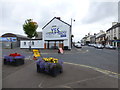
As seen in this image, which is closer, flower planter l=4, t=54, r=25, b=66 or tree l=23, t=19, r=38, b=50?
flower planter l=4, t=54, r=25, b=66

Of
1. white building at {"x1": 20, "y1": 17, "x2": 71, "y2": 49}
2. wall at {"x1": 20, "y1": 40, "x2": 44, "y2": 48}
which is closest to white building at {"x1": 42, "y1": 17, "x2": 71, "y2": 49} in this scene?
white building at {"x1": 20, "y1": 17, "x2": 71, "y2": 49}

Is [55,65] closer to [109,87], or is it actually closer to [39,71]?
[39,71]

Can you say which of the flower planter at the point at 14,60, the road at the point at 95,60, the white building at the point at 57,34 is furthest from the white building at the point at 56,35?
the flower planter at the point at 14,60

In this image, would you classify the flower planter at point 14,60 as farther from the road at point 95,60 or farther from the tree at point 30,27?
the tree at point 30,27

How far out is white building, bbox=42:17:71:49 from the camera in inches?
888

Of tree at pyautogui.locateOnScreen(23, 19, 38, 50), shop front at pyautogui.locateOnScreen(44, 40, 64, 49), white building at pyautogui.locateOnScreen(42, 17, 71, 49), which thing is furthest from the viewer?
shop front at pyautogui.locateOnScreen(44, 40, 64, 49)

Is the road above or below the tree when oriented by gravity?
below

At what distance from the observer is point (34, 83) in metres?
3.80

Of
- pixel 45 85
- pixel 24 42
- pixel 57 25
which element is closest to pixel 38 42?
pixel 24 42

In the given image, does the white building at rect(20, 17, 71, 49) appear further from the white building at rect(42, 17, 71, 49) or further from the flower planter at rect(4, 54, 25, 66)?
the flower planter at rect(4, 54, 25, 66)

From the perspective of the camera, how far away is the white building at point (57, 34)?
22.6 meters

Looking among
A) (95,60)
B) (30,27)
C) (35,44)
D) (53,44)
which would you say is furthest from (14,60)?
(35,44)

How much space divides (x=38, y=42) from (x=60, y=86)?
76.4 feet

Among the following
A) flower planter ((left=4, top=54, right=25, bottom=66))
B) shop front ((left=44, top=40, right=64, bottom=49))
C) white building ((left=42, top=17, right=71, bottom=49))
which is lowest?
flower planter ((left=4, top=54, right=25, bottom=66))
